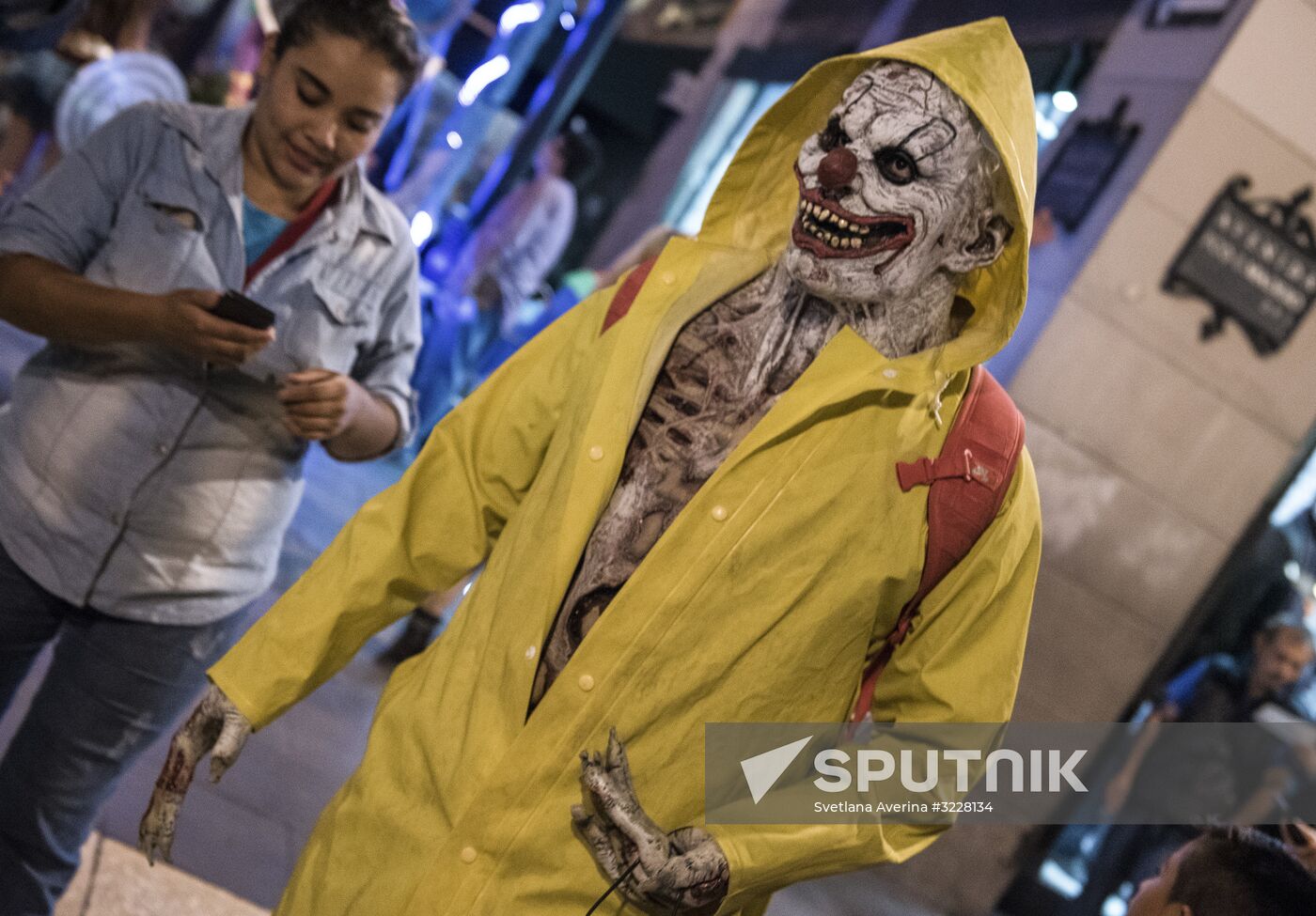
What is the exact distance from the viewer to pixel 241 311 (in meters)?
2.23

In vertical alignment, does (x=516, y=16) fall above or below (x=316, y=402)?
above

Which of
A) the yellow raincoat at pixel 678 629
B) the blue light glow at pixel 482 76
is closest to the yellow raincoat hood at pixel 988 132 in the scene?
the yellow raincoat at pixel 678 629

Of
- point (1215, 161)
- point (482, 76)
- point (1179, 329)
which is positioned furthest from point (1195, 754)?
point (482, 76)

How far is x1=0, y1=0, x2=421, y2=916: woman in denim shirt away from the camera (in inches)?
93.8

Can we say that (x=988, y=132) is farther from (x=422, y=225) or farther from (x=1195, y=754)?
(x=422, y=225)

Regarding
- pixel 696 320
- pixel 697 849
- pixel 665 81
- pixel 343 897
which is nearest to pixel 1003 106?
pixel 696 320

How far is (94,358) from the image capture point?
2.44m

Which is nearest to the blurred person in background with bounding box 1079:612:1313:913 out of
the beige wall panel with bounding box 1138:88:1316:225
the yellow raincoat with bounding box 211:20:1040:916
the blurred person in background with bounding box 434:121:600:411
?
the beige wall panel with bounding box 1138:88:1316:225

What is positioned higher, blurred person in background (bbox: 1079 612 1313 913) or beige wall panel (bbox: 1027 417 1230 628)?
beige wall panel (bbox: 1027 417 1230 628)

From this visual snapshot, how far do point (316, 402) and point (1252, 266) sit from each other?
5.25m

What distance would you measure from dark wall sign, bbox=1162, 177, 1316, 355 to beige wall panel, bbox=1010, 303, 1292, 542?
355 mm

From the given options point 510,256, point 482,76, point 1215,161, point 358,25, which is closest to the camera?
point 358,25

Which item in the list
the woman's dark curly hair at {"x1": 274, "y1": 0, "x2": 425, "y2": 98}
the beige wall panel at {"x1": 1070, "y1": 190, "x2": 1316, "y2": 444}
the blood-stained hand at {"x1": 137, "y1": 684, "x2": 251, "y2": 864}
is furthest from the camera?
the beige wall panel at {"x1": 1070, "y1": 190, "x2": 1316, "y2": 444}

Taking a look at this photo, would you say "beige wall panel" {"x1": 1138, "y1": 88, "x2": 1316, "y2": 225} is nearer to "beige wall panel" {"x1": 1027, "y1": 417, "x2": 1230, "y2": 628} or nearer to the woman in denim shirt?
"beige wall panel" {"x1": 1027, "y1": 417, "x2": 1230, "y2": 628}
